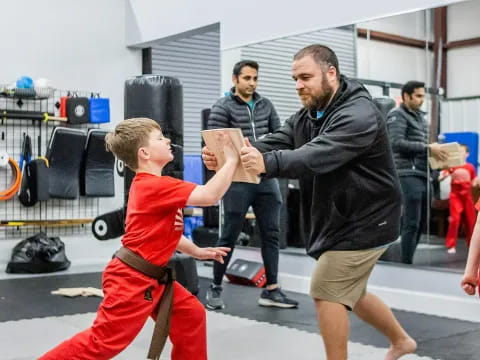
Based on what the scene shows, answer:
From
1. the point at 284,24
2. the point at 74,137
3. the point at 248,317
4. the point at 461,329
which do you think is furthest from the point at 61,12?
the point at 461,329

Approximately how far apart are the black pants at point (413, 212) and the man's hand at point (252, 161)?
2.91m

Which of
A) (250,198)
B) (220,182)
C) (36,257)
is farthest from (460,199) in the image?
(36,257)

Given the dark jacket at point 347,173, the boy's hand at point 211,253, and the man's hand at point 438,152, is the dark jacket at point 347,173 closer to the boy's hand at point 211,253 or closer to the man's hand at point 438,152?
the boy's hand at point 211,253

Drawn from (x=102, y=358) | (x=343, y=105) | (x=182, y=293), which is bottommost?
(x=102, y=358)

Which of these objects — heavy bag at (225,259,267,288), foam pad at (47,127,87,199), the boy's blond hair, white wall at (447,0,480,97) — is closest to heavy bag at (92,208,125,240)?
heavy bag at (225,259,267,288)

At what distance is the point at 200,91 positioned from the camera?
9.62 m

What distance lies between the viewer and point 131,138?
2635 millimetres

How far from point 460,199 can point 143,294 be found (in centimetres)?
320

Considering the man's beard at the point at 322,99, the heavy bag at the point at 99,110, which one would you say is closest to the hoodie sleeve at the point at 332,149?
the man's beard at the point at 322,99

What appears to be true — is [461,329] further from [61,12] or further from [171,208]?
[61,12]

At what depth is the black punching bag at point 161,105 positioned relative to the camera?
16.2ft

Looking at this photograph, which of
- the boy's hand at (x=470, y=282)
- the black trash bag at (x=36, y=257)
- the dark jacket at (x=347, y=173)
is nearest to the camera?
the boy's hand at (x=470, y=282)

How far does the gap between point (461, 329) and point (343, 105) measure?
2.04 meters

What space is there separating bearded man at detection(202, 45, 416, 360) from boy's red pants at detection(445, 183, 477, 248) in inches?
96.3
